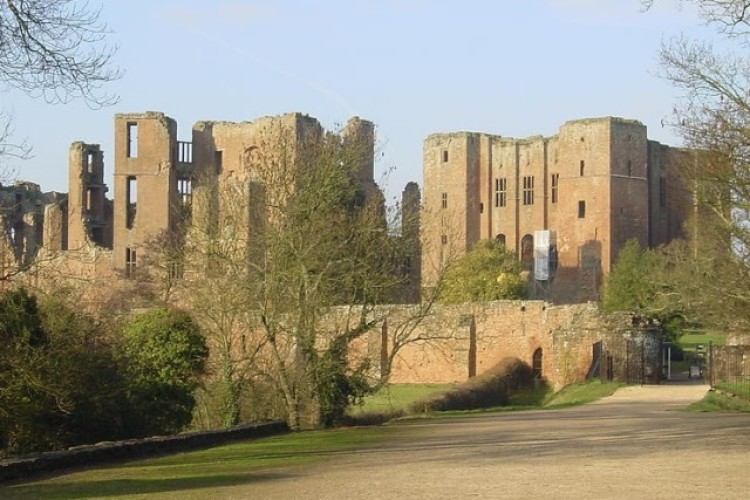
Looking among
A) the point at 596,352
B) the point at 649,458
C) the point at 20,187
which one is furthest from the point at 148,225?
the point at 649,458

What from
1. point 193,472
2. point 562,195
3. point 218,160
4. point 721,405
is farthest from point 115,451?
point 562,195

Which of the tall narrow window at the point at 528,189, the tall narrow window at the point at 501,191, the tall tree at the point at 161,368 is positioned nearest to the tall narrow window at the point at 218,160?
the tall narrow window at the point at 501,191

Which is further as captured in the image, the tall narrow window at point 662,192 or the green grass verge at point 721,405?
the tall narrow window at point 662,192

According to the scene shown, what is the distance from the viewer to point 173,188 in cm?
7594

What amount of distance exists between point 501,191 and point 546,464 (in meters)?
75.1

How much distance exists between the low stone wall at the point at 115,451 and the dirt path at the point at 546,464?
98.2 inches

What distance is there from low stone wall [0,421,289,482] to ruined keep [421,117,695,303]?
58.6 meters

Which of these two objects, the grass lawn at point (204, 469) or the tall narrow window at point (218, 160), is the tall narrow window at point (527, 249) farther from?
the grass lawn at point (204, 469)

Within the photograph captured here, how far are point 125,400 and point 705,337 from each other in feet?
146

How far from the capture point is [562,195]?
282 ft

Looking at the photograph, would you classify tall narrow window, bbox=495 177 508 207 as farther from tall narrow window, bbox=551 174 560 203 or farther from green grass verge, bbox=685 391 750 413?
green grass verge, bbox=685 391 750 413

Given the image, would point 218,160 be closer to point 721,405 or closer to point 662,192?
point 662,192

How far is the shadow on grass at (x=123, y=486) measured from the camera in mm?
13031

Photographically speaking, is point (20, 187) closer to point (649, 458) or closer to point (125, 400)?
point (125, 400)
